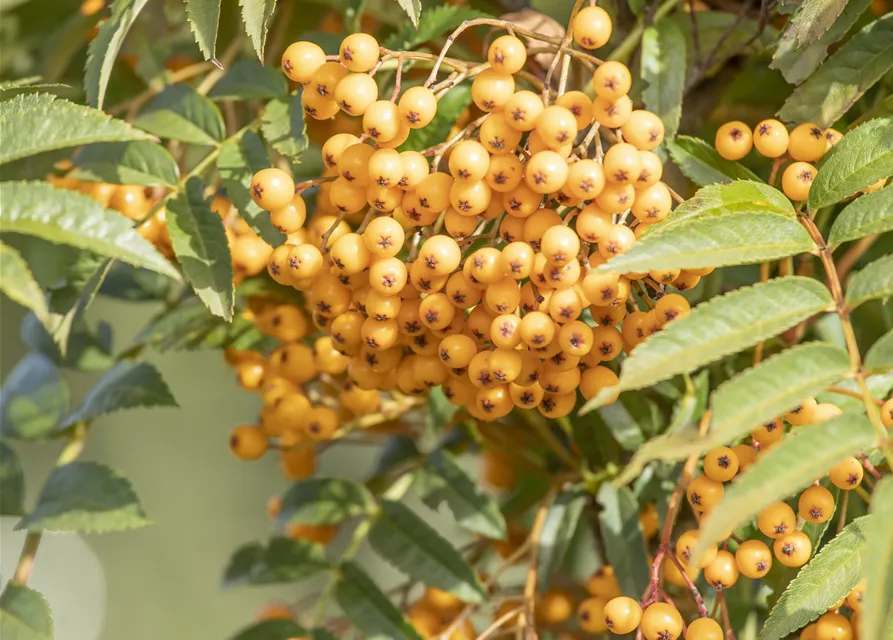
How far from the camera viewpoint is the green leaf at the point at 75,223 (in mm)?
473

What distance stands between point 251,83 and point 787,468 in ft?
1.73

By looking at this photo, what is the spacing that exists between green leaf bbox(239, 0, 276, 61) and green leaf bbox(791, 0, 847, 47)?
1.11 ft

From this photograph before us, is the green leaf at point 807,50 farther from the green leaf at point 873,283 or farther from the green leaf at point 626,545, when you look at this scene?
the green leaf at point 626,545

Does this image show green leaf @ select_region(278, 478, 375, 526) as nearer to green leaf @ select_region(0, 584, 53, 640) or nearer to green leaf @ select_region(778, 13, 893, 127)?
green leaf @ select_region(0, 584, 53, 640)

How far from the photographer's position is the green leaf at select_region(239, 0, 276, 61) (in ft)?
1.83

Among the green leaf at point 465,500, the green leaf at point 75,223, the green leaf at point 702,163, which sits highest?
the green leaf at point 75,223

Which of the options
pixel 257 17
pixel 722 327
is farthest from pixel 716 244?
pixel 257 17

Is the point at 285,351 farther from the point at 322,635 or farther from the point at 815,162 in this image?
the point at 815,162

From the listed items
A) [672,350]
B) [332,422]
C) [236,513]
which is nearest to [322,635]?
[332,422]

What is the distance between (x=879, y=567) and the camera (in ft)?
1.28

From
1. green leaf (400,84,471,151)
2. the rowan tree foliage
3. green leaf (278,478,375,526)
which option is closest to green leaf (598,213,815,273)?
the rowan tree foliage

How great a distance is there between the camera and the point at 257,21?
0.57 m

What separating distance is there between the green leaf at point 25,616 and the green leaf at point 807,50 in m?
0.66

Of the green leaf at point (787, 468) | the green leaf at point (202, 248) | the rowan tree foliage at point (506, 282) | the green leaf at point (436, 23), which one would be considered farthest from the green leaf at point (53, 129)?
the green leaf at point (787, 468)
